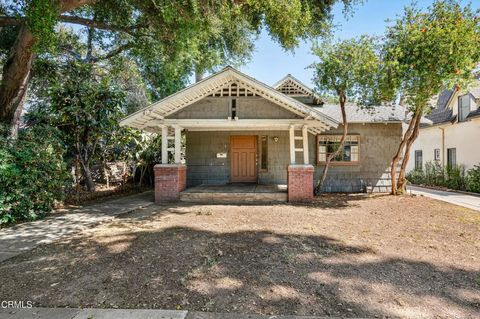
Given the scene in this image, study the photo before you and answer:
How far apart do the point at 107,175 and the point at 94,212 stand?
5822 mm

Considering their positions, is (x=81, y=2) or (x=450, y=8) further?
(x=450, y=8)

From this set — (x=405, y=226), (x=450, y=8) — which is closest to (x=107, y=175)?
(x=405, y=226)

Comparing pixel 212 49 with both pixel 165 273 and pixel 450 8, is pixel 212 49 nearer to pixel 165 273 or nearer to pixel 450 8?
pixel 450 8

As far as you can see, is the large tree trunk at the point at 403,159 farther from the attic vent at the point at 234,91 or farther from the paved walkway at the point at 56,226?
the paved walkway at the point at 56,226

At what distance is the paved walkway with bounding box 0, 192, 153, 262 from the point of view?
205 inches

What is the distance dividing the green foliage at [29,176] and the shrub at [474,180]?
52.5 ft

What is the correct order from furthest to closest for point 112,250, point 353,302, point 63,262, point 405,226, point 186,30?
point 186,30 < point 405,226 < point 112,250 < point 63,262 < point 353,302

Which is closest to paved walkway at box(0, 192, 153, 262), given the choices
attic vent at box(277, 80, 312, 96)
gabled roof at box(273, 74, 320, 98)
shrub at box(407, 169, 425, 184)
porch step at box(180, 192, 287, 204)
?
porch step at box(180, 192, 287, 204)

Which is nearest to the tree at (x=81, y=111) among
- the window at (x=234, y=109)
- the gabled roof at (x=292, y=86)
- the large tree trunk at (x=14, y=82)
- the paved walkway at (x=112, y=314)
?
the large tree trunk at (x=14, y=82)

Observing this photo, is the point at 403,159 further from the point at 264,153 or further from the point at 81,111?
the point at 81,111

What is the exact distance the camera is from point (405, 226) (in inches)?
260

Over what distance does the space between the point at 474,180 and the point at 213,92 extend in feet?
39.2

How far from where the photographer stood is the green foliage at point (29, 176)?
6.50 m

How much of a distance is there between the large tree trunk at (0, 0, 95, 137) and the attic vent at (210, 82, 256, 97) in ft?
14.8
